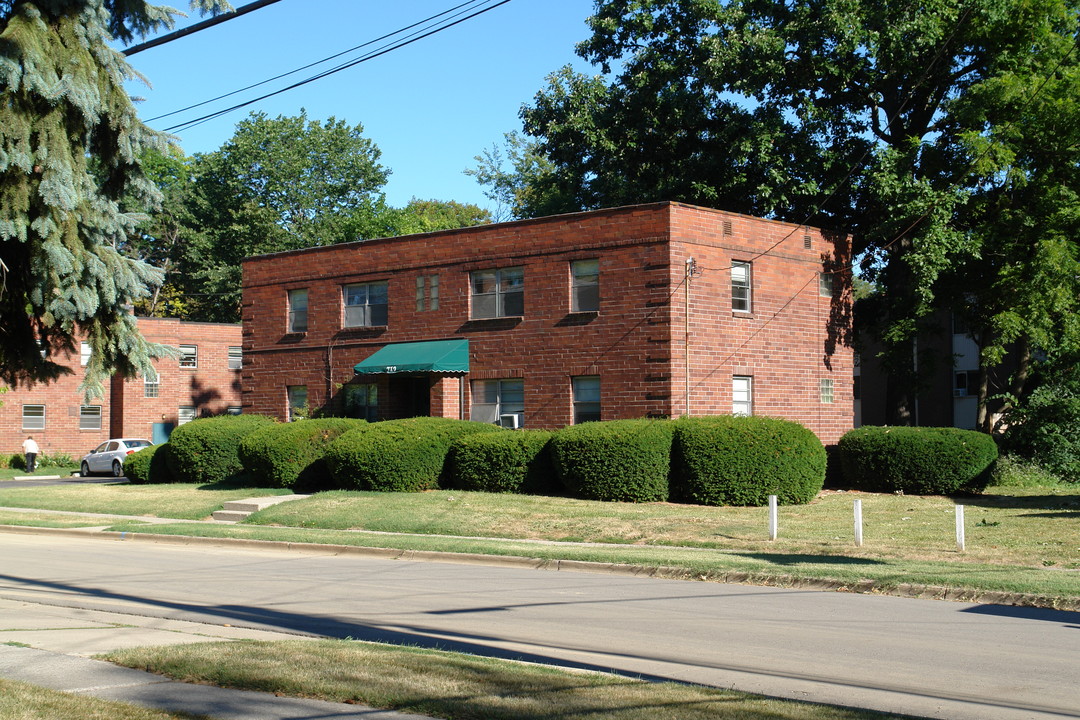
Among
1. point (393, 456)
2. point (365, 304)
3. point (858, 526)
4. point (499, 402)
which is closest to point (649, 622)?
point (858, 526)

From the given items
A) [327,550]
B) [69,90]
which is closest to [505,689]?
[69,90]

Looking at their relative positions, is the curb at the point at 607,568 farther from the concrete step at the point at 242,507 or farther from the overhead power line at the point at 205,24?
the overhead power line at the point at 205,24

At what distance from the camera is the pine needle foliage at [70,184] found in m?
12.4

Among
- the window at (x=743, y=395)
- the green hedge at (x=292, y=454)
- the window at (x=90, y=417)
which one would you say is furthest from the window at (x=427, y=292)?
the window at (x=90, y=417)

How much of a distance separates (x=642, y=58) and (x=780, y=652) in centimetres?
2797

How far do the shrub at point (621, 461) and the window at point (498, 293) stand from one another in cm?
592

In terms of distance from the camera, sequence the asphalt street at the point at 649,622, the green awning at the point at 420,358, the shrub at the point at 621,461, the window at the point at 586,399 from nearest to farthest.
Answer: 1. the asphalt street at the point at 649,622
2. the shrub at the point at 621,461
3. the window at the point at 586,399
4. the green awning at the point at 420,358

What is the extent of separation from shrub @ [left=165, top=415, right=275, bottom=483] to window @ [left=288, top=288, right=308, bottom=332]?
12.2ft

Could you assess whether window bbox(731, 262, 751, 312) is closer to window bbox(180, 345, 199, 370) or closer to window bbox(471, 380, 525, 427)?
window bbox(471, 380, 525, 427)

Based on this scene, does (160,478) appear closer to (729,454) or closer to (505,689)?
(729,454)

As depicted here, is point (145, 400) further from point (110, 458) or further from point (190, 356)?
point (110, 458)

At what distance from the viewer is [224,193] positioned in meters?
63.9

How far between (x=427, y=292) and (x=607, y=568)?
52.4 ft

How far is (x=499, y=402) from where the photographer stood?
2917 centimetres
